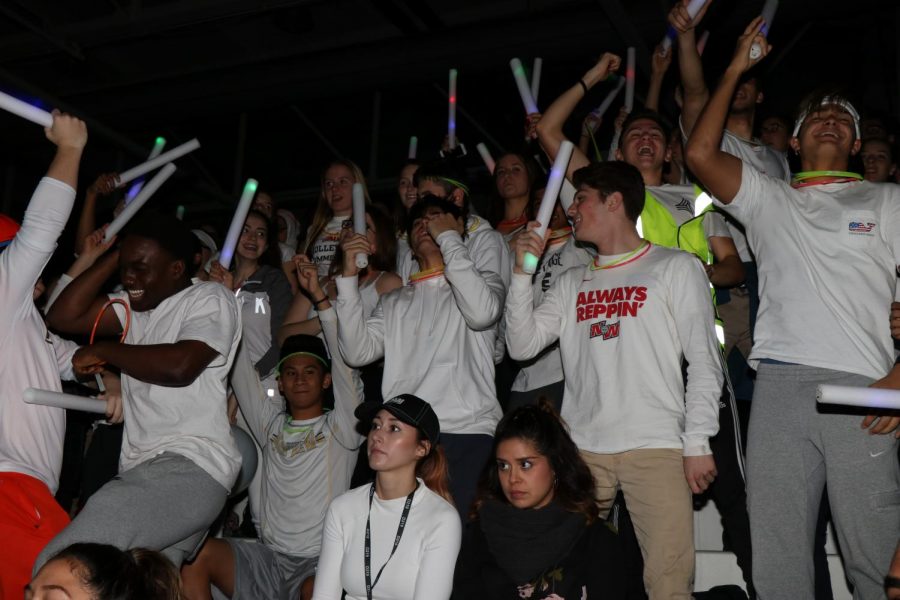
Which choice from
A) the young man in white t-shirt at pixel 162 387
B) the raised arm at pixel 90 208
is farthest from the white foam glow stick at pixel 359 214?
the raised arm at pixel 90 208

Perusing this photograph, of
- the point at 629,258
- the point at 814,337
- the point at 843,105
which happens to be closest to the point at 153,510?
the point at 629,258

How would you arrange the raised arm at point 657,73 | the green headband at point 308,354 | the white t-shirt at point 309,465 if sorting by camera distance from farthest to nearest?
the raised arm at point 657,73 < the green headband at point 308,354 < the white t-shirt at point 309,465

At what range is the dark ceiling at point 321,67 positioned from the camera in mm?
7133

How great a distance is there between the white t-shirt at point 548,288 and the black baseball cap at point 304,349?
98 cm

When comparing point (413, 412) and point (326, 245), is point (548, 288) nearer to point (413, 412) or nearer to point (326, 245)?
point (413, 412)

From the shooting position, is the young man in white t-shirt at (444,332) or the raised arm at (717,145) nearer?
the raised arm at (717,145)

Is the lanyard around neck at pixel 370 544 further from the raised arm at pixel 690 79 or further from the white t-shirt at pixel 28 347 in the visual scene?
the raised arm at pixel 690 79

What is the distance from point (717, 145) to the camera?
121 inches

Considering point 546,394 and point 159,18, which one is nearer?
point 546,394

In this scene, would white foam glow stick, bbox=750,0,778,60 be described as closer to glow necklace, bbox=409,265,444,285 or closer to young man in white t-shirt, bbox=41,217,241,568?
glow necklace, bbox=409,265,444,285

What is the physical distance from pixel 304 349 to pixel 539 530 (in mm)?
1778

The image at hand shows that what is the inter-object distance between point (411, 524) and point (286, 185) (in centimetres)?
708

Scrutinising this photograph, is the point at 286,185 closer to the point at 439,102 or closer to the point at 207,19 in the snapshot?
the point at 439,102

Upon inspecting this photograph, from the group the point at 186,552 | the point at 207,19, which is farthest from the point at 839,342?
the point at 207,19
